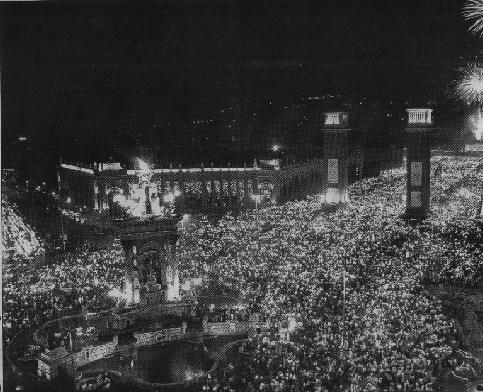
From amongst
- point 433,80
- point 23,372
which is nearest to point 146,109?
point 433,80

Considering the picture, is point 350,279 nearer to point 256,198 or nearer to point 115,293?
point 115,293

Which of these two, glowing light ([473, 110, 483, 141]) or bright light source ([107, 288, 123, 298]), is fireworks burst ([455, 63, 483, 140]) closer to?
glowing light ([473, 110, 483, 141])

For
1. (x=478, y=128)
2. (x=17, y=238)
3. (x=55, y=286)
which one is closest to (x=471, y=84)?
(x=478, y=128)

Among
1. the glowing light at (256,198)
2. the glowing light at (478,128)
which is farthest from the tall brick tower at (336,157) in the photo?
the glowing light at (478,128)

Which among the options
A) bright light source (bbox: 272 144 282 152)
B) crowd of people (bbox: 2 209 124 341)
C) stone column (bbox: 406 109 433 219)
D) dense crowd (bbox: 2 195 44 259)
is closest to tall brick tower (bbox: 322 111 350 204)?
stone column (bbox: 406 109 433 219)

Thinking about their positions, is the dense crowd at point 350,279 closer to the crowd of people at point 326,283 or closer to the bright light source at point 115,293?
the crowd of people at point 326,283
